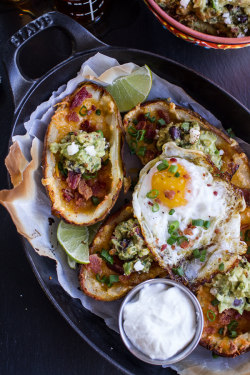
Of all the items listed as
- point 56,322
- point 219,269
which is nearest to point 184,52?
point 219,269

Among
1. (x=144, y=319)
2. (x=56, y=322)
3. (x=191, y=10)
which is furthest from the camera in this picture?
(x=56, y=322)

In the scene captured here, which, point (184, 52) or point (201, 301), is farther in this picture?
point (184, 52)

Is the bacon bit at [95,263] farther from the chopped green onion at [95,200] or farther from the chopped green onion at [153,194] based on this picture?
the chopped green onion at [153,194]

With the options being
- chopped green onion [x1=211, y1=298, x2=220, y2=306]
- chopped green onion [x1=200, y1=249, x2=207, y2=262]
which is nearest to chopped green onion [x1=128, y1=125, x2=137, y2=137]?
chopped green onion [x1=200, y1=249, x2=207, y2=262]

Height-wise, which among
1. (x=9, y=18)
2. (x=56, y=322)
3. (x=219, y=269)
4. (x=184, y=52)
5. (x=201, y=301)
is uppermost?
(x=9, y=18)

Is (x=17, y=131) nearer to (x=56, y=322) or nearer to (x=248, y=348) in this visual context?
(x=56, y=322)

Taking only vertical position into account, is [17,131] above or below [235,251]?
above

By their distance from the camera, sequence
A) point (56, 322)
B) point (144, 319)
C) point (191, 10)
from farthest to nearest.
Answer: point (56, 322), point (191, 10), point (144, 319)

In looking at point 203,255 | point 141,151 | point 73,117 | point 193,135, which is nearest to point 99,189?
point 141,151
